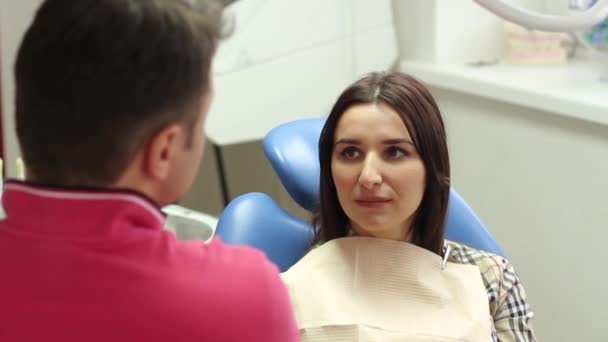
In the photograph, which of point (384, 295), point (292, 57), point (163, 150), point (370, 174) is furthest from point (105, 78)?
point (292, 57)

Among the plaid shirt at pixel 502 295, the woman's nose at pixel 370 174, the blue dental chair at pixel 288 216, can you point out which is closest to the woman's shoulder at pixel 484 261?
the plaid shirt at pixel 502 295

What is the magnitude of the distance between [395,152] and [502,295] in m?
0.31

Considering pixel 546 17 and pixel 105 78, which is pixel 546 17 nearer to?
pixel 546 17

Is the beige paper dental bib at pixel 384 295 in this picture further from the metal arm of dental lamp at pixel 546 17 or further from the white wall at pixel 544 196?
the white wall at pixel 544 196

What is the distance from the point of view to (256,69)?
208 centimetres

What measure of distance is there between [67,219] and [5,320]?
0.11 metres

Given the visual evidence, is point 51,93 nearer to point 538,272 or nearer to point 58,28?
point 58,28

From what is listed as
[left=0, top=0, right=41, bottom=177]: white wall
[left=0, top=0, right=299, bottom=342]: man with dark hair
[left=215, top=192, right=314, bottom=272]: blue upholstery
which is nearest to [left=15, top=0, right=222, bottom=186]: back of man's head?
[left=0, top=0, right=299, bottom=342]: man with dark hair

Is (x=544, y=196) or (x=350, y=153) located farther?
(x=544, y=196)

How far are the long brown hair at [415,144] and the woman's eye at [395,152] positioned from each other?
0.9 inches

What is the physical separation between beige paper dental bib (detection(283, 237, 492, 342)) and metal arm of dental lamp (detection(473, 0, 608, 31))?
57 cm

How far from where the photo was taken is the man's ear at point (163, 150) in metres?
0.69

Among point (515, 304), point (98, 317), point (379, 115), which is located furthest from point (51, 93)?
point (515, 304)

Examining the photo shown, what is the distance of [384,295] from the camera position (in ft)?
4.14
